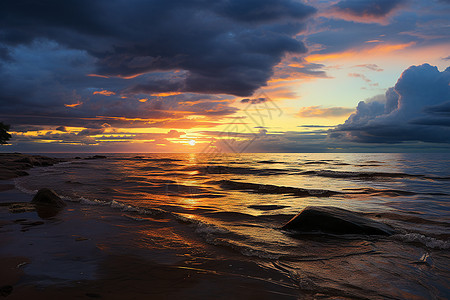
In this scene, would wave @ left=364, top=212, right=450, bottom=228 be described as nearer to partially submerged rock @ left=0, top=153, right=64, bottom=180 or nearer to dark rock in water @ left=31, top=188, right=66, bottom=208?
dark rock in water @ left=31, top=188, right=66, bottom=208

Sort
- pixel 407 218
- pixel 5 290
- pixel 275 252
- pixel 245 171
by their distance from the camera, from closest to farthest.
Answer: pixel 5 290
pixel 275 252
pixel 407 218
pixel 245 171

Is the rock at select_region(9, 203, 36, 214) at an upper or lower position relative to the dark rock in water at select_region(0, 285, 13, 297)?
lower

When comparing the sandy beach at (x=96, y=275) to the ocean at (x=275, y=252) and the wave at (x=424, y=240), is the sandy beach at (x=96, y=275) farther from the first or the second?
the wave at (x=424, y=240)

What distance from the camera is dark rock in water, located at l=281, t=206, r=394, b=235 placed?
6.12 metres

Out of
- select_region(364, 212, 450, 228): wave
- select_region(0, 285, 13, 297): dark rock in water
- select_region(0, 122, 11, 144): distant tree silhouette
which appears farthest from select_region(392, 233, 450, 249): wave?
select_region(0, 122, 11, 144): distant tree silhouette

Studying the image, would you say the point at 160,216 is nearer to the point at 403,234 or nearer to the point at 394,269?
the point at 394,269

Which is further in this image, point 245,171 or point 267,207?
point 245,171

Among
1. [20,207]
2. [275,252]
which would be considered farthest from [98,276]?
[20,207]

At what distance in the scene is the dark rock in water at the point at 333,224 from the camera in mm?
6117

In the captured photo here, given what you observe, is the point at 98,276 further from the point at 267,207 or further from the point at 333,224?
the point at 267,207

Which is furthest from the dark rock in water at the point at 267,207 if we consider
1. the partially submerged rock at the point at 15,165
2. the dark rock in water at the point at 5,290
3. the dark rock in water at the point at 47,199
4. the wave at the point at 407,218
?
the partially submerged rock at the point at 15,165

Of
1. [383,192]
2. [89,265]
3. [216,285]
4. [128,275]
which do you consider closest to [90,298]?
[128,275]

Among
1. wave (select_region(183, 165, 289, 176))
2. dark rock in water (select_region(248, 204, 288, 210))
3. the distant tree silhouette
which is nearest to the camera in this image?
dark rock in water (select_region(248, 204, 288, 210))

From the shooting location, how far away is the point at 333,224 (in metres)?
6.29
